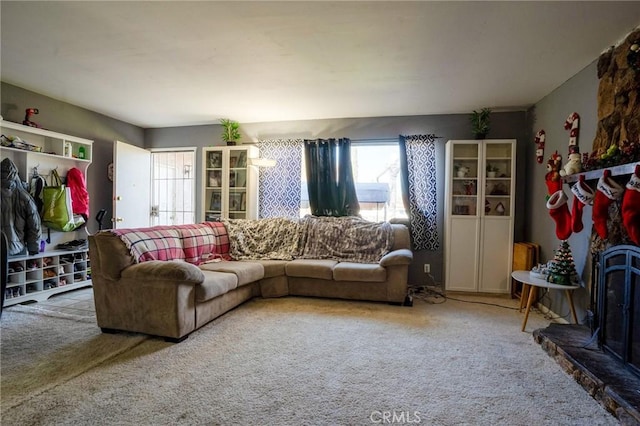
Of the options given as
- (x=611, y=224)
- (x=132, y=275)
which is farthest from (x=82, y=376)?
(x=611, y=224)

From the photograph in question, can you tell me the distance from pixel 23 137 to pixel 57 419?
3.41 metres

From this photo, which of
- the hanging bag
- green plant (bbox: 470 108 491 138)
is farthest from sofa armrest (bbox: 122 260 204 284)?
green plant (bbox: 470 108 491 138)

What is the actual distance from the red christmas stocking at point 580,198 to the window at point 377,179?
2056 millimetres

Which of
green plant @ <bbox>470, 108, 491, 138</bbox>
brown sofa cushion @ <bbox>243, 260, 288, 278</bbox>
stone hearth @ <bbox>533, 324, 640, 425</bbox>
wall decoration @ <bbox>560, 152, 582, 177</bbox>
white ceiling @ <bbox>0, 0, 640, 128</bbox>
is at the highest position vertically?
white ceiling @ <bbox>0, 0, 640, 128</bbox>

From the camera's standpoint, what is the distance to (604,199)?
2.16 metres

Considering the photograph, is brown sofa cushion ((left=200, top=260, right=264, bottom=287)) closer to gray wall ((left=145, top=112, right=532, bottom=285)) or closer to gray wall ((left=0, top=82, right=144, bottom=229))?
gray wall ((left=145, top=112, right=532, bottom=285))

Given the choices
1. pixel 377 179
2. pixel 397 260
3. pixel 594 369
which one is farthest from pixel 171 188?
pixel 594 369

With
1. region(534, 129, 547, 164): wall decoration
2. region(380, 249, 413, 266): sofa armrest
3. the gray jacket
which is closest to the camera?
the gray jacket

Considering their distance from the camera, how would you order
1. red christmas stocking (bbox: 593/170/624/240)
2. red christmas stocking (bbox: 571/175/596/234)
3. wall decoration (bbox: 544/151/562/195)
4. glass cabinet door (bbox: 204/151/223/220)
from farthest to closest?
1. glass cabinet door (bbox: 204/151/223/220)
2. wall decoration (bbox: 544/151/562/195)
3. red christmas stocking (bbox: 571/175/596/234)
4. red christmas stocking (bbox: 593/170/624/240)

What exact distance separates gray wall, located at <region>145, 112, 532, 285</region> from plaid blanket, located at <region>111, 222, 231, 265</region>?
1731 mm

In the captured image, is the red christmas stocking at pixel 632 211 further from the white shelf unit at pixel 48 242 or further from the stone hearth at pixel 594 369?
the white shelf unit at pixel 48 242

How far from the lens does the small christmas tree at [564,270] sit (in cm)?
263

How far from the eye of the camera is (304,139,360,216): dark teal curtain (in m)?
4.46

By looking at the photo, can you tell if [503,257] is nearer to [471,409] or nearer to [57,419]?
[471,409]
